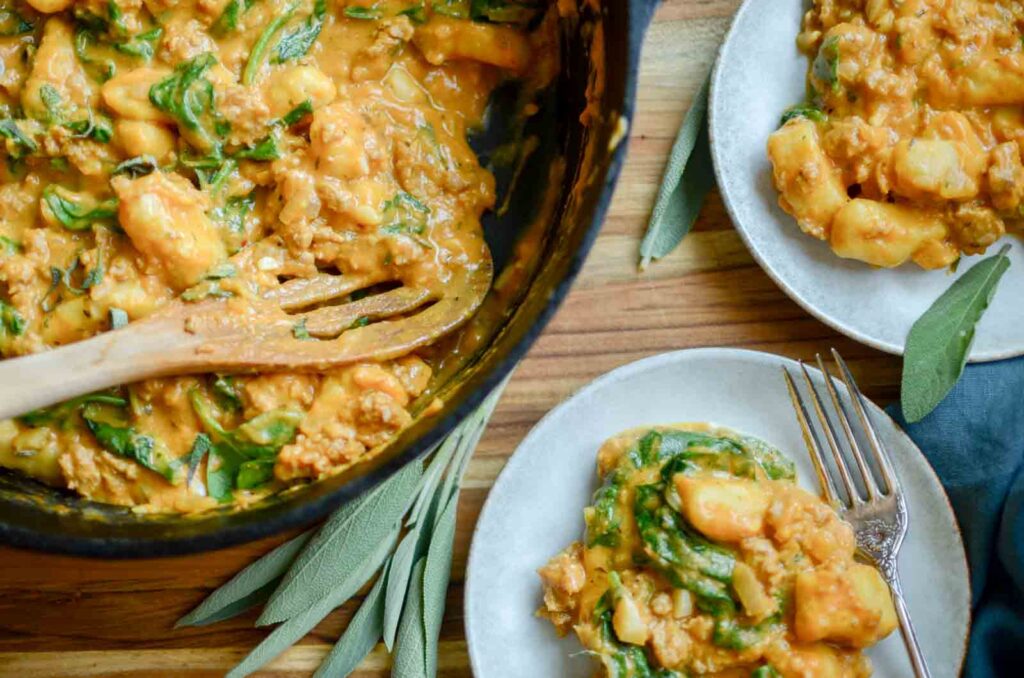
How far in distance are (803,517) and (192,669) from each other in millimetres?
1196

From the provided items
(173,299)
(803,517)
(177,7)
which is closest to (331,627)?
(173,299)

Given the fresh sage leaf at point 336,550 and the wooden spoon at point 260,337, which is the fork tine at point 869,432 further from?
the fresh sage leaf at point 336,550

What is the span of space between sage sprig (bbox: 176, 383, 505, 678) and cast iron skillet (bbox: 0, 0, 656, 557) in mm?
232

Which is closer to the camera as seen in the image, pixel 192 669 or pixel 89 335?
pixel 89 335

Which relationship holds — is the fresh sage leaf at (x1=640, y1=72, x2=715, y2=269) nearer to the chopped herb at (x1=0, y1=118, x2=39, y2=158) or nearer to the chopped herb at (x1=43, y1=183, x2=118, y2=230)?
→ the chopped herb at (x1=43, y1=183, x2=118, y2=230)

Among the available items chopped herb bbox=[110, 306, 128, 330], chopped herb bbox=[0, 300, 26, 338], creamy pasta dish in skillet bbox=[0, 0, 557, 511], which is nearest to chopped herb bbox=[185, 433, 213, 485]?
creamy pasta dish in skillet bbox=[0, 0, 557, 511]

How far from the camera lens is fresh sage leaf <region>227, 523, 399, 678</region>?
1790mm

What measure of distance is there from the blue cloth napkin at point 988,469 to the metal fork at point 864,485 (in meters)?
0.12

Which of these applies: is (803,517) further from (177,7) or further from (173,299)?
(177,7)

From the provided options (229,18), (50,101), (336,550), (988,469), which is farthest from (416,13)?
(988,469)

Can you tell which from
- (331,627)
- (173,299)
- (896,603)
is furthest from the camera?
(331,627)

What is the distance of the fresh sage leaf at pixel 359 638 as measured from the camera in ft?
5.95

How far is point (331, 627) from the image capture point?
1.90 m

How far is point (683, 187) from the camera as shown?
188cm
